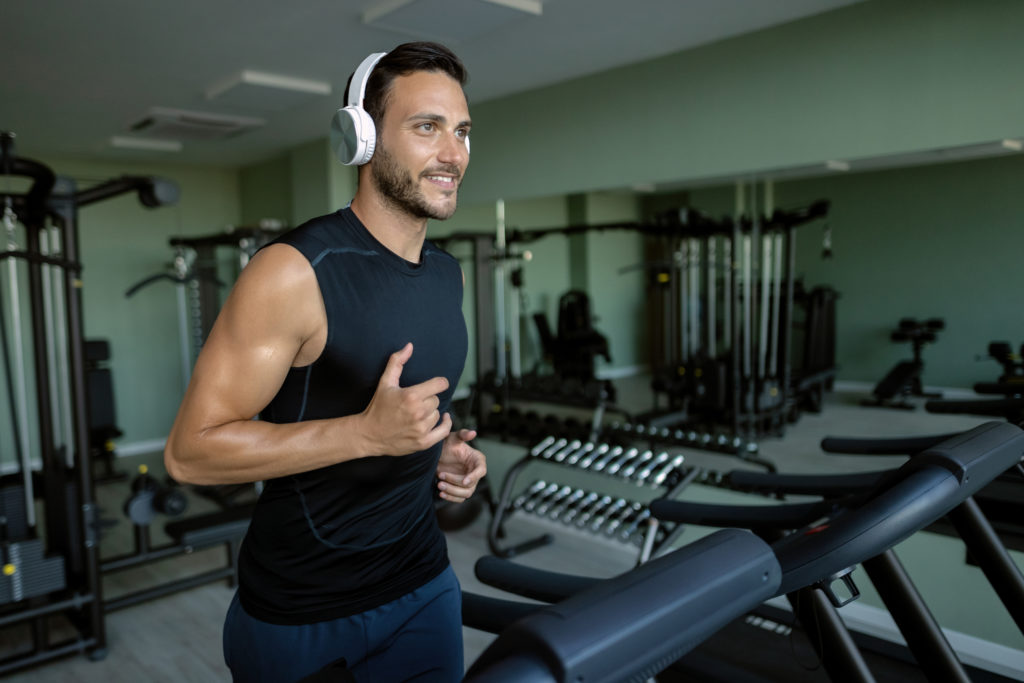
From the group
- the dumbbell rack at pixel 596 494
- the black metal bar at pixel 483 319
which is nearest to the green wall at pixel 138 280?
the black metal bar at pixel 483 319

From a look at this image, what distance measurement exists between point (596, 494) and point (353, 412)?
2.37 meters

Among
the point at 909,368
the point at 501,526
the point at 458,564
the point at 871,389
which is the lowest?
the point at 458,564

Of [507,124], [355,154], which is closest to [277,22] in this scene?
[507,124]

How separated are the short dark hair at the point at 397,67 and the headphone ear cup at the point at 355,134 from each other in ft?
0.07

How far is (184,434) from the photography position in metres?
0.89

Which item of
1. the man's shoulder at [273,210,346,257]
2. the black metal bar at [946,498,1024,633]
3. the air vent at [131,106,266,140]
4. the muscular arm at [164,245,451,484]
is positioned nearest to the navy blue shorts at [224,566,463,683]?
the muscular arm at [164,245,451,484]

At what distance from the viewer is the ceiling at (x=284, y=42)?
260 centimetres

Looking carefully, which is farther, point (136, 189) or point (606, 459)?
point (606, 459)

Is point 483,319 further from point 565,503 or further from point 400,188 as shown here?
point 400,188

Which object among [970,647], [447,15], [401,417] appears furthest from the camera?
[447,15]

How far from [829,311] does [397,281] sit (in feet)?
8.33

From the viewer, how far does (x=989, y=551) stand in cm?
142

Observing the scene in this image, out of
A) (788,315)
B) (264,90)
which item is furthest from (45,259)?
(788,315)

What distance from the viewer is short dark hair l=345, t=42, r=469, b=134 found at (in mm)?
1060
